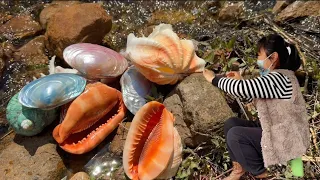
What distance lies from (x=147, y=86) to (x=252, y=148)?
3.72 feet

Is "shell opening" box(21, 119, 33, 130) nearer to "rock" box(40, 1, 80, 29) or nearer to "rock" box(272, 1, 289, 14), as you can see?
"rock" box(40, 1, 80, 29)

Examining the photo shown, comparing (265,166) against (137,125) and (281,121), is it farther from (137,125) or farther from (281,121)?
(137,125)

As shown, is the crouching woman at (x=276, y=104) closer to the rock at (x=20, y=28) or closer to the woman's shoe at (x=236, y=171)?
the woman's shoe at (x=236, y=171)

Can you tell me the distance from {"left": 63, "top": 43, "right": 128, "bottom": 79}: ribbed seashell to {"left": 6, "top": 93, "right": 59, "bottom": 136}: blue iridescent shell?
0.45 metres

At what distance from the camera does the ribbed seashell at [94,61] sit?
3324 millimetres

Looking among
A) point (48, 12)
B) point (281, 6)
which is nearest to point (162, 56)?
point (48, 12)

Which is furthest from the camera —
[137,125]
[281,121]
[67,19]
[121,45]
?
[121,45]

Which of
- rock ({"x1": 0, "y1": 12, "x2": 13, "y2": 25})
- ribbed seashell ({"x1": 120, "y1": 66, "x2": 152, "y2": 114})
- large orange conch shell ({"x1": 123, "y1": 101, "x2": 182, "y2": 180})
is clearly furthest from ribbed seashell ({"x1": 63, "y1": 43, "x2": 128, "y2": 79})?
rock ({"x1": 0, "y1": 12, "x2": 13, "y2": 25})

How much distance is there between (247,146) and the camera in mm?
2732

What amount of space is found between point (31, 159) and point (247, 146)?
1.77 m

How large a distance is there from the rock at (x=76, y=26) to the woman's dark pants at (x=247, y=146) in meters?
1.80

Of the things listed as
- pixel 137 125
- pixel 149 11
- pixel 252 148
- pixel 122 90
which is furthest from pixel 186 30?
pixel 252 148

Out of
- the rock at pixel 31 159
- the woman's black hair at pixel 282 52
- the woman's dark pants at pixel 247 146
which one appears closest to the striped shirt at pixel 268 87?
the woman's black hair at pixel 282 52

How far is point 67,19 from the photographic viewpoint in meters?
3.82
